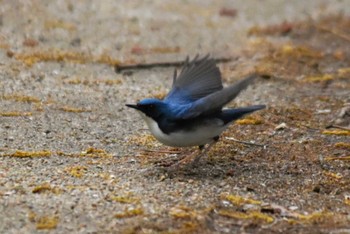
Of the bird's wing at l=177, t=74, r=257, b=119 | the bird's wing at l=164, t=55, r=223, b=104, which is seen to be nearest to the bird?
the bird's wing at l=177, t=74, r=257, b=119

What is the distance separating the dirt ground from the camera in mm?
5227

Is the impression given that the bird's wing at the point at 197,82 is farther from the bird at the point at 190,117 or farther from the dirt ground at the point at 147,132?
the dirt ground at the point at 147,132

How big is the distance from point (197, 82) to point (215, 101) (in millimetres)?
842

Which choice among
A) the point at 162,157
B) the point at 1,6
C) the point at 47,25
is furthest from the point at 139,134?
the point at 1,6

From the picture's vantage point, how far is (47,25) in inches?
421

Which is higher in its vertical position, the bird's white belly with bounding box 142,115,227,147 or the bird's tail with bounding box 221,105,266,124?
the bird's tail with bounding box 221,105,266,124

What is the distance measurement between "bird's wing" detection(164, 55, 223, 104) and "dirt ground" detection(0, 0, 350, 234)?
1.69 feet

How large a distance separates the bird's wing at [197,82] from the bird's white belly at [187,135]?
0.49 meters

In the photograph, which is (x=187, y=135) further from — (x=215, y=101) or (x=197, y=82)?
(x=197, y=82)

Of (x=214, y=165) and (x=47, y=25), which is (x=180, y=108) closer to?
(x=214, y=165)

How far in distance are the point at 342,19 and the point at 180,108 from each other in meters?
6.69

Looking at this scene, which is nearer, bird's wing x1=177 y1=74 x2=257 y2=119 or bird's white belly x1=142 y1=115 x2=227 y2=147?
bird's wing x1=177 y1=74 x2=257 y2=119

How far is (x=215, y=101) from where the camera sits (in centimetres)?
574

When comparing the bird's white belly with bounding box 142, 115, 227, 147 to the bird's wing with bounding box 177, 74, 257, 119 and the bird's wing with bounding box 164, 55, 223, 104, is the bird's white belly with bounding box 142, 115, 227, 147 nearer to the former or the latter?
the bird's wing with bounding box 177, 74, 257, 119
